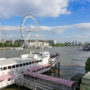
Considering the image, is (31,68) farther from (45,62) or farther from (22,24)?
(22,24)

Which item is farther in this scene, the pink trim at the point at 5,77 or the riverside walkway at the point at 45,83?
the pink trim at the point at 5,77

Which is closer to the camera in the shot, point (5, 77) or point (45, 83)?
point (45, 83)

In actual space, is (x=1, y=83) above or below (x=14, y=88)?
above

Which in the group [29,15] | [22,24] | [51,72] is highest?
[29,15]

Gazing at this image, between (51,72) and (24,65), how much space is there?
12.4 metres

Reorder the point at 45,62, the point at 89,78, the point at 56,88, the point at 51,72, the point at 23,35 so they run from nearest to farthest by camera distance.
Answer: the point at 89,78, the point at 56,88, the point at 45,62, the point at 51,72, the point at 23,35

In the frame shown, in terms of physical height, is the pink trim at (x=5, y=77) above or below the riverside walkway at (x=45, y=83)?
above

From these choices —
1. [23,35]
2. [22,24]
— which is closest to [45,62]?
[23,35]

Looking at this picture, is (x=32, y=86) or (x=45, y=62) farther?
(x=45, y=62)

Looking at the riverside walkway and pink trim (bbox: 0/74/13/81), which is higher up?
pink trim (bbox: 0/74/13/81)

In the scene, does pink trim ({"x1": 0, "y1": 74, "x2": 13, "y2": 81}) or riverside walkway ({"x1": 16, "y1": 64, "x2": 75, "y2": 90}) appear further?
pink trim ({"x1": 0, "y1": 74, "x2": 13, "y2": 81})

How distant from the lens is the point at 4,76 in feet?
60.5

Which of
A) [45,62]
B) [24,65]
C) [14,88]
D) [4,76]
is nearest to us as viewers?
[4,76]

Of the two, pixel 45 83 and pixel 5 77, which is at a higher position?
pixel 5 77
